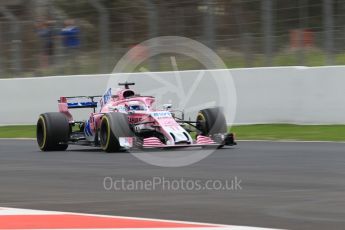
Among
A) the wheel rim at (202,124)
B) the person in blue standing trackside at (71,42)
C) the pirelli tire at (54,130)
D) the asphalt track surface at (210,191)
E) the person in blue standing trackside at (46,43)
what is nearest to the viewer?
the asphalt track surface at (210,191)

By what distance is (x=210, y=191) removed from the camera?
8414 mm

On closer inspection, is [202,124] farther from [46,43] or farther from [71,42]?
[46,43]

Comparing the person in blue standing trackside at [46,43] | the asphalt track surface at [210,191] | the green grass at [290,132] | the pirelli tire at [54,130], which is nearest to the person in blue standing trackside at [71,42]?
the person in blue standing trackside at [46,43]

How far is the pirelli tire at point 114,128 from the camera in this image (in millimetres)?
13273

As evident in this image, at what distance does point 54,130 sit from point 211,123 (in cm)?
269

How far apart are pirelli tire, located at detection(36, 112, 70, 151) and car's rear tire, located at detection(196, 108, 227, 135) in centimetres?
234

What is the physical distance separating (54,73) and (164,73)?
3510mm

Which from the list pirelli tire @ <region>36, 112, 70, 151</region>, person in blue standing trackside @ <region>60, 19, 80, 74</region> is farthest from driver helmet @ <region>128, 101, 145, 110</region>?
person in blue standing trackside @ <region>60, 19, 80, 74</region>

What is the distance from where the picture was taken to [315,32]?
59.2 ft

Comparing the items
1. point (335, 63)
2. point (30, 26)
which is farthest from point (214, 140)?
point (30, 26)

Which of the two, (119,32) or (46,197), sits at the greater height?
(119,32)

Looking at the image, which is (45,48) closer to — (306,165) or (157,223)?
(306,165)

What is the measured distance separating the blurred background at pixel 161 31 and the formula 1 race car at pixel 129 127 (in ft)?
14.7

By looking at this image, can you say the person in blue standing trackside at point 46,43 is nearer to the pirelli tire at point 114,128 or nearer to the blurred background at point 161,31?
the blurred background at point 161,31
